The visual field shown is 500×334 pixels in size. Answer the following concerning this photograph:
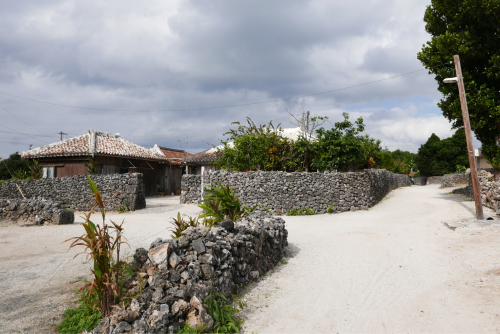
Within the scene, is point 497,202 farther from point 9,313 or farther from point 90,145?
point 90,145

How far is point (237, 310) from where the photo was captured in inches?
160

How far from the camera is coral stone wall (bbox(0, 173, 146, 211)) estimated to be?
16.4 m

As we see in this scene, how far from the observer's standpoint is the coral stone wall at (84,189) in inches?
645

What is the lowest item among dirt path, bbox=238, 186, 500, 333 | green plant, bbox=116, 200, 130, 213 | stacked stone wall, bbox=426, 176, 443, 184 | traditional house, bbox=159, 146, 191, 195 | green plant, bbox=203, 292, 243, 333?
dirt path, bbox=238, 186, 500, 333

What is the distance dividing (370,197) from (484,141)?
20.3ft

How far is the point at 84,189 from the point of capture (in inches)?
677

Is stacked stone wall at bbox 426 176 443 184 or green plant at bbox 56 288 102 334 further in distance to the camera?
stacked stone wall at bbox 426 176 443 184

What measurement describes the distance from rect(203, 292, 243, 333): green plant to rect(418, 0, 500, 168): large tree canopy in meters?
14.6

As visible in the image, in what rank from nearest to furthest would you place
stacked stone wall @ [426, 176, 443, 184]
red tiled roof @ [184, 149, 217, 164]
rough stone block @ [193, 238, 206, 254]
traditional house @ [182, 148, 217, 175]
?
rough stone block @ [193, 238, 206, 254], traditional house @ [182, 148, 217, 175], red tiled roof @ [184, 149, 217, 164], stacked stone wall @ [426, 176, 443, 184]

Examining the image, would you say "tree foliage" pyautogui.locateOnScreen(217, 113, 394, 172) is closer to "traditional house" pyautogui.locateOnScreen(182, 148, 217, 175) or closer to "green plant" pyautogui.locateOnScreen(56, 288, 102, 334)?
"traditional house" pyautogui.locateOnScreen(182, 148, 217, 175)

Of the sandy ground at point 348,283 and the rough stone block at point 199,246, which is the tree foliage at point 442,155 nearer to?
the sandy ground at point 348,283

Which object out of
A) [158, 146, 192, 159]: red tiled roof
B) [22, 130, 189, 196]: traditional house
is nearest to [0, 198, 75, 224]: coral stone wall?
[22, 130, 189, 196]: traditional house

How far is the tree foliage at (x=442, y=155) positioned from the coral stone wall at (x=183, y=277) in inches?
1990

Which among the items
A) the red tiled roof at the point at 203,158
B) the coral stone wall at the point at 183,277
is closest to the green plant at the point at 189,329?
the coral stone wall at the point at 183,277
